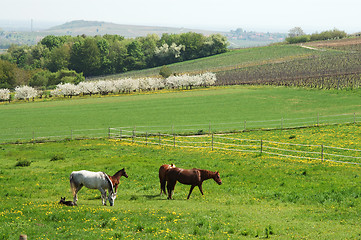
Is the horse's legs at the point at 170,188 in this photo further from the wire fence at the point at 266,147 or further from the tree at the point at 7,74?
the tree at the point at 7,74

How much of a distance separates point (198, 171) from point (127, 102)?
2697 inches

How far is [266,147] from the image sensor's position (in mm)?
35594

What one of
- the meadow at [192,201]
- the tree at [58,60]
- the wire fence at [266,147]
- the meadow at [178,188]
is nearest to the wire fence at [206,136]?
the wire fence at [266,147]

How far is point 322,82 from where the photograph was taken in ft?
318

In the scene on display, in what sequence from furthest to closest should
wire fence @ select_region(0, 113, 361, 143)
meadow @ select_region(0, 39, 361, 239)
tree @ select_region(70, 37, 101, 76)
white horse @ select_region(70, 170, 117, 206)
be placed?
tree @ select_region(70, 37, 101, 76), wire fence @ select_region(0, 113, 361, 143), white horse @ select_region(70, 170, 117, 206), meadow @ select_region(0, 39, 361, 239)

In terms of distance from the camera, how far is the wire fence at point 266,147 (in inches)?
1296

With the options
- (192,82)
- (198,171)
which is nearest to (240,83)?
(192,82)

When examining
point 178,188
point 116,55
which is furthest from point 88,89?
point 178,188

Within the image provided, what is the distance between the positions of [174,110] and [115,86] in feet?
158

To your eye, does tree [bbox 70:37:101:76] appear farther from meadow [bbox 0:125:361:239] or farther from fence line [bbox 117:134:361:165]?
meadow [bbox 0:125:361:239]

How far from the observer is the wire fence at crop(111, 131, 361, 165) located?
A: 3291 cm

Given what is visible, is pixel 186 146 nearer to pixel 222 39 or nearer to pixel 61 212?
pixel 61 212

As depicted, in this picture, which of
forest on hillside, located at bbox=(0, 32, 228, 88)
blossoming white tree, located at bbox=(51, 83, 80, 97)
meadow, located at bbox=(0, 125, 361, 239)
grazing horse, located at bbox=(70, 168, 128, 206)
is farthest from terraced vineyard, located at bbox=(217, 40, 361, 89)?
grazing horse, located at bbox=(70, 168, 128, 206)

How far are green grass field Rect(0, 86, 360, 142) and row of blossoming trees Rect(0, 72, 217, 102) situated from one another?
2175cm
